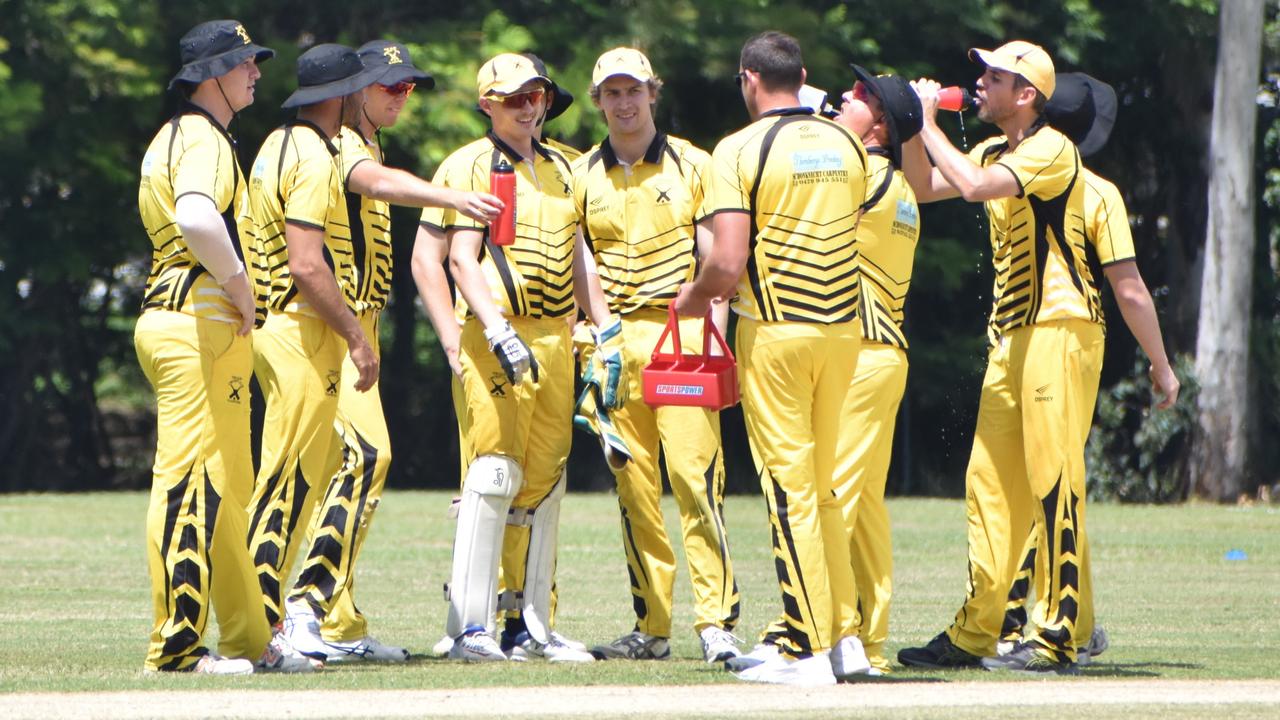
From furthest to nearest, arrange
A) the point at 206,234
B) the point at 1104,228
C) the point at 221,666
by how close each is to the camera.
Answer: the point at 1104,228, the point at 221,666, the point at 206,234

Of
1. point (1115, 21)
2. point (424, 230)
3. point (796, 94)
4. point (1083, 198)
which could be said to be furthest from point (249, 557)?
point (1115, 21)

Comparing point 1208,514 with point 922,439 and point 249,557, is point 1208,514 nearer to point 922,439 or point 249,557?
point 922,439

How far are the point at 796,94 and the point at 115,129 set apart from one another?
608 inches

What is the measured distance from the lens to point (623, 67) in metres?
8.00

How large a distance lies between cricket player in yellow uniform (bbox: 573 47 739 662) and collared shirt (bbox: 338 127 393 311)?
0.88 m

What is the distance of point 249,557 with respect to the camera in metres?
7.37

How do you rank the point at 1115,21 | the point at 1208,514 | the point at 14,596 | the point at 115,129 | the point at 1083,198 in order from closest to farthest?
the point at 1083,198
the point at 14,596
the point at 1208,514
the point at 115,129
the point at 1115,21

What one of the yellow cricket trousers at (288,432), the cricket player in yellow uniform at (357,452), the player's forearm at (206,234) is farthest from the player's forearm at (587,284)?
the player's forearm at (206,234)

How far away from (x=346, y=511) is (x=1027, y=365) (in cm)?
301

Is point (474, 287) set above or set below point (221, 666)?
above

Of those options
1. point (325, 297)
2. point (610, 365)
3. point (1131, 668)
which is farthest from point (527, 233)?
point (1131, 668)

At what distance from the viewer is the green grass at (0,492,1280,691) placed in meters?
7.39

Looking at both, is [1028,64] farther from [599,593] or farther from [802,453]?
[599,593]

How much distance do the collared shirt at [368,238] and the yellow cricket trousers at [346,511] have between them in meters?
0.13
